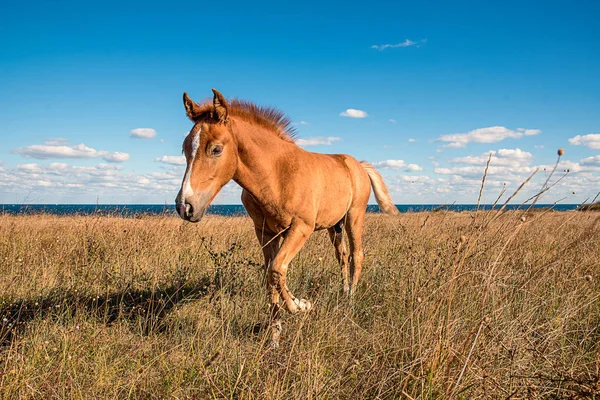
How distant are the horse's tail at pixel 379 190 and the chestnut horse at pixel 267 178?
1851 mm

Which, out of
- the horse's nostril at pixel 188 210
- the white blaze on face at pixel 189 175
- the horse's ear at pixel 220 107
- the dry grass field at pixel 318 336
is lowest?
the dry grass field at pixel 318 336

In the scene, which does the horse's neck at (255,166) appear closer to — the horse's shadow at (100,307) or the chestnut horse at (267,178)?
A: the chestnut horse at (267,178)

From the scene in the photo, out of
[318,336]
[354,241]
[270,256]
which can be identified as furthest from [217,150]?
[354,241]

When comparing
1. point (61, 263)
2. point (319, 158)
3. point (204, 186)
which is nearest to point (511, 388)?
point (204, 186)

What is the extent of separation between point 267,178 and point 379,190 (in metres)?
3.60

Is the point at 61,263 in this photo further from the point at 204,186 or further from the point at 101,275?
the point at 204,186

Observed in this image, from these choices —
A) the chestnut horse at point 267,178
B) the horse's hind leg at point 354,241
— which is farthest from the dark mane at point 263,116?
the horse's hind leg at point 354,241

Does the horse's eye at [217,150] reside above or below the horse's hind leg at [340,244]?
above

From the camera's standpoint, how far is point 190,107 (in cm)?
425

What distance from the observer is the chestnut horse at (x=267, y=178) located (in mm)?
3971

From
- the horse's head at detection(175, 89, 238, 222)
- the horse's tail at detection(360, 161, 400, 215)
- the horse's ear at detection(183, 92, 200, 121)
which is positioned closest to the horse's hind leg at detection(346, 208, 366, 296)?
the horse's tail at detection(360, 161, 400, 215)

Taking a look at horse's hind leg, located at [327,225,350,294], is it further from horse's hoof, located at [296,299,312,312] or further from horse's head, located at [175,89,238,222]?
horse's head, located at [175,89,238,222]

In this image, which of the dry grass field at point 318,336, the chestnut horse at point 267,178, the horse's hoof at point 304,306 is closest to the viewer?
the dry grass field at point 318,336

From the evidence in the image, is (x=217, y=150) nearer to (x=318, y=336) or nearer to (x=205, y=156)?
(x=205, y=156)
